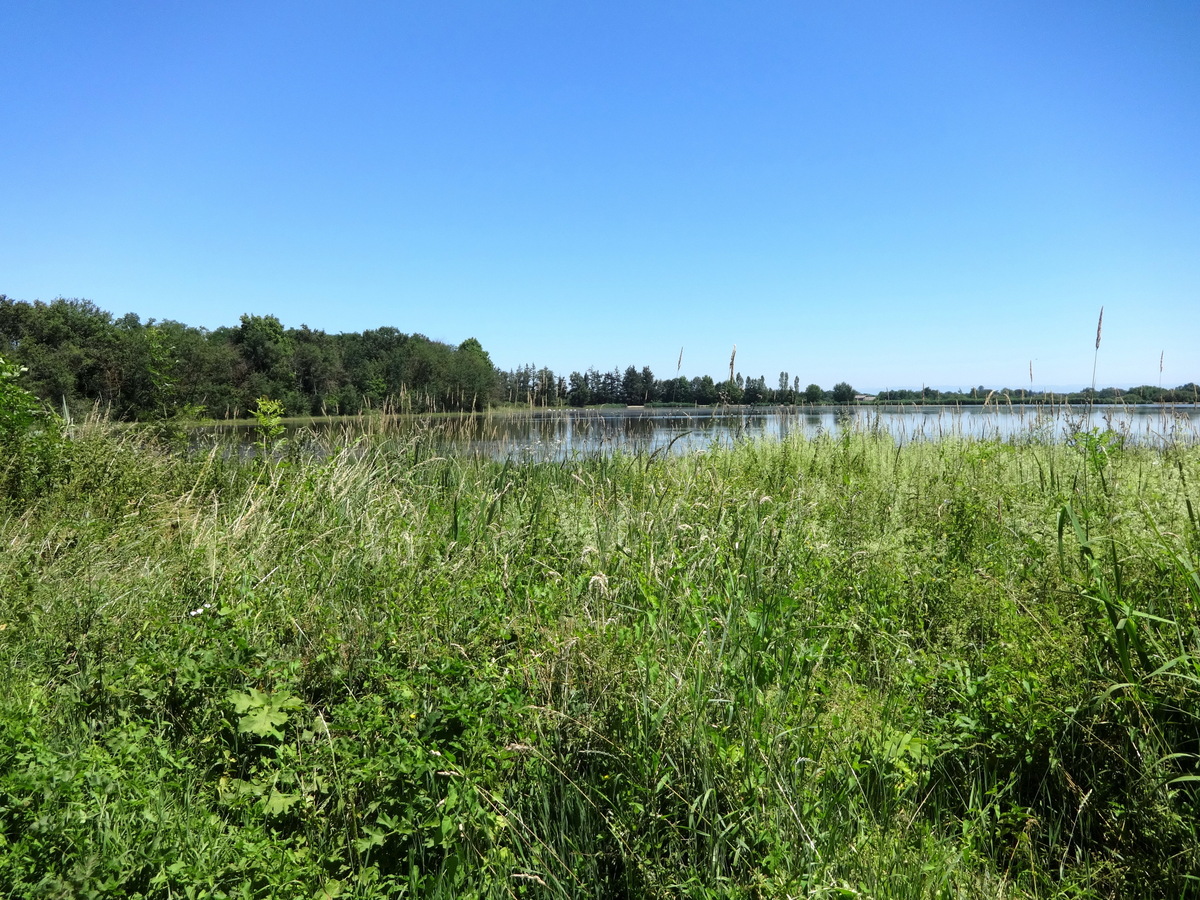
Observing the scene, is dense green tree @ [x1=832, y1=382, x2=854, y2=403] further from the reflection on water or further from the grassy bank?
the grassy bank

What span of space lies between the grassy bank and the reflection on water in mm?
2262

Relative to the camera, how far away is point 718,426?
9641 millimetres

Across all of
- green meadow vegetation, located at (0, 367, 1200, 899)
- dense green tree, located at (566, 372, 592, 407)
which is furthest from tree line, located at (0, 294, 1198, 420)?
green meadow vegetation, located at (0, 367, 1200, 899)

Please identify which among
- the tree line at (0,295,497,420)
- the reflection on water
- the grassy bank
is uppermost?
the tree line at (0,295,497,420)

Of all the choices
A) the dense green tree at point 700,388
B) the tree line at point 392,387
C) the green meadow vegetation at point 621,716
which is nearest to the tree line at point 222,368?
the tree line at point 392,387

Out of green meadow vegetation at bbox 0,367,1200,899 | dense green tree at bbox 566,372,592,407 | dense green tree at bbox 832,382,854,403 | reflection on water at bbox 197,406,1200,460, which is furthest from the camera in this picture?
dense green tree at bbox 832,382,854,403

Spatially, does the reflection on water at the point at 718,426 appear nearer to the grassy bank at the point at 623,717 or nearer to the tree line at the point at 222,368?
the tree line at the point at 222,368

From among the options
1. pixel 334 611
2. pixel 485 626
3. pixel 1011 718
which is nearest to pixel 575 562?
pixel 485 626

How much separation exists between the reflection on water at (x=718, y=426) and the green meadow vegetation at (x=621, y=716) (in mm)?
2214

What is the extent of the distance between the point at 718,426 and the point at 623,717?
7.85 metres

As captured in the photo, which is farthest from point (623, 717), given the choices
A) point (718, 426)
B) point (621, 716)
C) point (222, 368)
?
point (222, 368)

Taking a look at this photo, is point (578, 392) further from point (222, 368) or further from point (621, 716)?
point (222, 368)

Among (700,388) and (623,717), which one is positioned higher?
(700,388)

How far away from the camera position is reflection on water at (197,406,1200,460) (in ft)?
21.4
